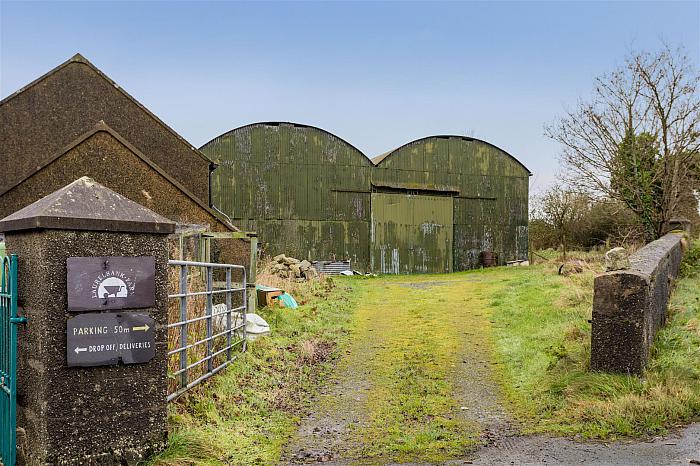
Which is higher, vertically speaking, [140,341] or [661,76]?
[661,76]

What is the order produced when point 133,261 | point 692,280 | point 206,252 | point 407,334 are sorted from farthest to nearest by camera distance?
point 692,280 < point 206,252 < point 407,334 < point 133,261

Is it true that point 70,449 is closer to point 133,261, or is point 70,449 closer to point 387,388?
point 133,261

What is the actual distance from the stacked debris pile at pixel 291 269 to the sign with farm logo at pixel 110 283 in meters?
17.4

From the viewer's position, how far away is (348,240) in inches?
1109

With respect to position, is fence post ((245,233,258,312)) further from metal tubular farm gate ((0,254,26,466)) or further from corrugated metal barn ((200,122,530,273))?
corrugated metal barn ((200,122,530,273))

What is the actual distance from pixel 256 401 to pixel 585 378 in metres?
3.92

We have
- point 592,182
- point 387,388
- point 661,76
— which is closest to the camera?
point 387,388

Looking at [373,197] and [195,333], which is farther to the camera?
[373,197]

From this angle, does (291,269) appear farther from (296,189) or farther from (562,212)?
(562,212)

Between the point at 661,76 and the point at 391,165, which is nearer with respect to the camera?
the point at 661,76

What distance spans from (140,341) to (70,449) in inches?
37.6

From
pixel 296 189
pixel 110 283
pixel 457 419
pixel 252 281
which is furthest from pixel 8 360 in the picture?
pixel 296 189

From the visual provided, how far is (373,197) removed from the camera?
28.6m

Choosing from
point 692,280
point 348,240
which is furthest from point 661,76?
point 348,240
